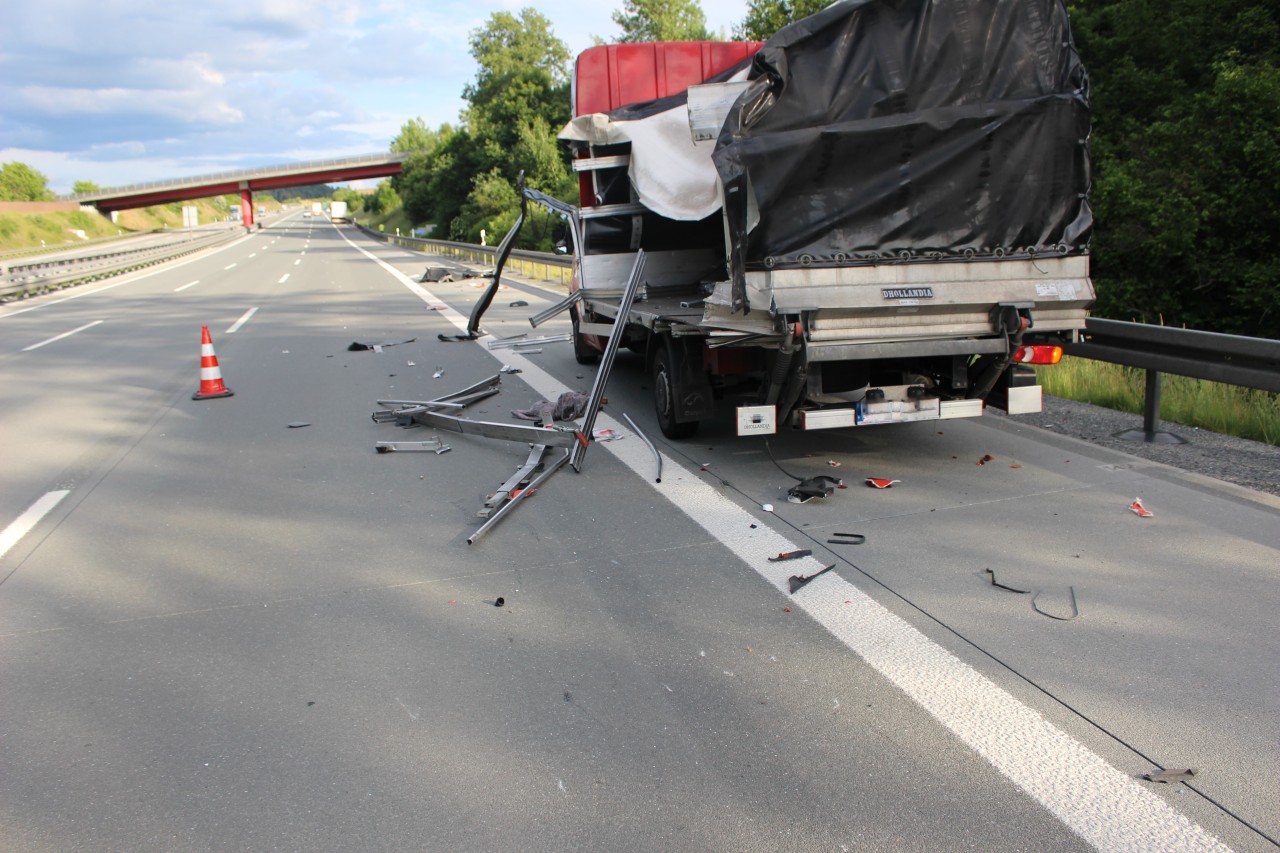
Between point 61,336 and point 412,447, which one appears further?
point 61,336

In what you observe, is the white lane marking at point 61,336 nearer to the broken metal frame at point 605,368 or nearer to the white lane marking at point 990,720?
the broken metal frame at point 605,368

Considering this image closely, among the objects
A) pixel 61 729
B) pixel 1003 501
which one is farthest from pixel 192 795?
pixel 1003 501

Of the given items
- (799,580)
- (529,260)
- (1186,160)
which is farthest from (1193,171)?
(529,260)

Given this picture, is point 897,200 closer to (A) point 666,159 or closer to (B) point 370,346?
(A) point 666,159

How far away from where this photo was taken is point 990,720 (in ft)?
11.0

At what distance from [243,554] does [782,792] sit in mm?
3734

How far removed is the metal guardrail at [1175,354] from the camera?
6.01m

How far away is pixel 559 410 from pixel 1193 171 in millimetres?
11746

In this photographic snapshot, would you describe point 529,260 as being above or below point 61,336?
above

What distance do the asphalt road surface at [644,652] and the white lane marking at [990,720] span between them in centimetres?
1

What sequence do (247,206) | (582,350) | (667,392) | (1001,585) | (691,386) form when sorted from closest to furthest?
(1001,585) → (691,386) → (667,392) → (582,350) → (247,206)

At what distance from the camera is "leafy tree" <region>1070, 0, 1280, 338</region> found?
13570 mm

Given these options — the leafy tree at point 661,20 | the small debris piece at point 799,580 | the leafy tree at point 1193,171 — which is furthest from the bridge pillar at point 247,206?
the small debris piece at point 799,580

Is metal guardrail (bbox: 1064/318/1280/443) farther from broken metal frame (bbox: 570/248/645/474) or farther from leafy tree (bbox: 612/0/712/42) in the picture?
leafy tree (bbox: 612/0/712/42)
